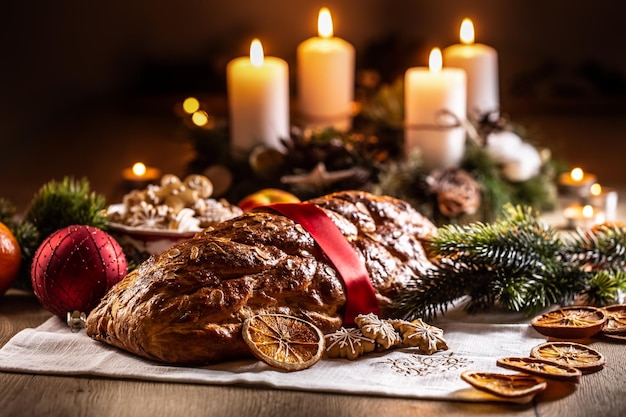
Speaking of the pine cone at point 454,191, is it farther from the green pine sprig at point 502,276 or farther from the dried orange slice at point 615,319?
the dried orange slice at point 615,319

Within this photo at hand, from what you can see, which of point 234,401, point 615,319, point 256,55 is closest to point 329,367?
point 234,401

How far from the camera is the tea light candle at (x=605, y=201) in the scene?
278 centimetres

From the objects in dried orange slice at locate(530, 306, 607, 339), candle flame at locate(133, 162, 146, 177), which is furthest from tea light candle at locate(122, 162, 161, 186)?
dried orange slice at locate(530, 306, 607, 339)

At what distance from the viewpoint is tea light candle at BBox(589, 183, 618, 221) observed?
2.78m

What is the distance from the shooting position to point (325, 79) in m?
Answer: 3.09

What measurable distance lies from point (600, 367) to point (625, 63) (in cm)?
377

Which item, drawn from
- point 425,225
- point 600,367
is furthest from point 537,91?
point 600,367

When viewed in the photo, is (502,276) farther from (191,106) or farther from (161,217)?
(191,106)

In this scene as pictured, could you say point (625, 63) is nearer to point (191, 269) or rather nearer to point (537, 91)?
point (537, 91)

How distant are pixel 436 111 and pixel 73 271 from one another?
1.25m

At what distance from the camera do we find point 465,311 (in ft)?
6.21

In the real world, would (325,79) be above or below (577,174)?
above

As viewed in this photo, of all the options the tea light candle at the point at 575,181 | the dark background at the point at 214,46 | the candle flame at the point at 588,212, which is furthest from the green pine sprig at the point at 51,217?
the dark background at the point at 214,46

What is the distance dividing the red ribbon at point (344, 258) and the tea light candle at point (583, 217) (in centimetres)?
111
